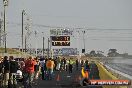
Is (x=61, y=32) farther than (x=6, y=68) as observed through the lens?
Yes

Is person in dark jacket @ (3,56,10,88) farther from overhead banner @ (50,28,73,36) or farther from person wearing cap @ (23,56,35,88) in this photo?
overhead banner @ (50,28,73,36)

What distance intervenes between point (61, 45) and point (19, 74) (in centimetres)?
3373

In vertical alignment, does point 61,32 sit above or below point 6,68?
above

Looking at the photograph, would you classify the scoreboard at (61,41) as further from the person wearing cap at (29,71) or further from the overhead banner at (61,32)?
the person wearing cap at (29,71)

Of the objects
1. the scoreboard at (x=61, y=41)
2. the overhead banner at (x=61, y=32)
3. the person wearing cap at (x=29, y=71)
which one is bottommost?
the person wearing cap at (x=29, y=71)

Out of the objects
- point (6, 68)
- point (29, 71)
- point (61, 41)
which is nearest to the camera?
point (6, 68)

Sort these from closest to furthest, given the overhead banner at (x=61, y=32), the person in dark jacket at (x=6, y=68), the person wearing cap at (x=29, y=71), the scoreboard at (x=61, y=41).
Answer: the person in dark jacket at (x=6, y=68)
the person wearing cap at (x=29, y=71)
the scoreboard at (x=61, y=41)
the overhead banner at (x=61, y=32)

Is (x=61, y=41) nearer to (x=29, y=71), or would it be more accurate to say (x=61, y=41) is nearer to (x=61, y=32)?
(x=61, y=32)

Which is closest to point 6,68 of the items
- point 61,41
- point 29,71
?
point 29,71

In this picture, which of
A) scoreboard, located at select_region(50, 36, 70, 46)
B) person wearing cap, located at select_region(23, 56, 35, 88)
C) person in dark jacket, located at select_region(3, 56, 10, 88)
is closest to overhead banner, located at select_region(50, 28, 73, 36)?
scoreboard, located at select_region(50, 36, 70, 46)

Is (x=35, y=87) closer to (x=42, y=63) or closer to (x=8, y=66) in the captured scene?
(x=8, y=66)

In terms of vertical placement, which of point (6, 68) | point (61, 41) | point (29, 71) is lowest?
point (29, 71)

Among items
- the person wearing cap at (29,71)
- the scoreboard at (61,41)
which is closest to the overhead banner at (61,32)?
the scoreboard at (61,41)

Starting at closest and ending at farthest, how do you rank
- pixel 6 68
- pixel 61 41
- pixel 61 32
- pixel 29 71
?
pixel 6 68
pixel 29 71
pixel 61 41
pixel 61 32
